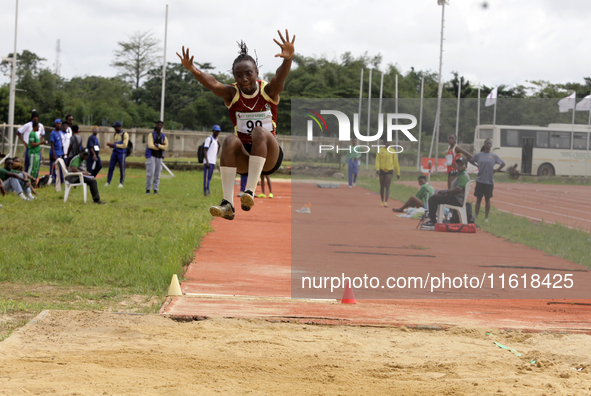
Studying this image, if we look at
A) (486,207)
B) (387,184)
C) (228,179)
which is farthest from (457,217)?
(228,179)

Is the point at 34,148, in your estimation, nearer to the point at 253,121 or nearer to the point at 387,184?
the point at 387,184

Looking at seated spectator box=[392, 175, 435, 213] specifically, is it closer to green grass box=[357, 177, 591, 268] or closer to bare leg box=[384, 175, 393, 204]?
green grass box=[357, 177, 591, 268]

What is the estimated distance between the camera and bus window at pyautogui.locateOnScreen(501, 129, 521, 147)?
1371cm

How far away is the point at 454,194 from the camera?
13188 millimetres

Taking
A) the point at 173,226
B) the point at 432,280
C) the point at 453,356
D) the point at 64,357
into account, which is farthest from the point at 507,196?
the point at 64,357

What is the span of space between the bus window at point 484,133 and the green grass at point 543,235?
5.83 feet

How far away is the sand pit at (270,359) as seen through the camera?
4535 millimetres

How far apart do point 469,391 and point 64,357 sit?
11.1 feet

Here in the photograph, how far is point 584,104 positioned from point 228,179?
11352 millimetres

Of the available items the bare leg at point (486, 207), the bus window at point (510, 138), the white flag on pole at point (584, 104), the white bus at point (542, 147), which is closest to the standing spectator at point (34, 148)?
the white bus at point (542, 147)

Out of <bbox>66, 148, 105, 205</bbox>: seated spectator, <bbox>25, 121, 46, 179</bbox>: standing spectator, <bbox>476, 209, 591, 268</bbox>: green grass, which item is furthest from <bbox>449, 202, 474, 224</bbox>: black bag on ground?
<bbox>25, 121, 46, 179</bbox>: standing spectator

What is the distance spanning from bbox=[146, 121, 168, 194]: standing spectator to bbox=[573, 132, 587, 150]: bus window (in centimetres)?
1066

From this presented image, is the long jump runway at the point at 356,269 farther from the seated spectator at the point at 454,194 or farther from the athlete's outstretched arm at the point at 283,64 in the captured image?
the athlete's outstretched arm at the point at 283,64

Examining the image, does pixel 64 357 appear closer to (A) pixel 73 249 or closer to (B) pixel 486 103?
→ (A) pixel 73 249
